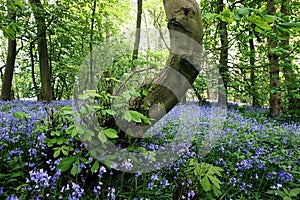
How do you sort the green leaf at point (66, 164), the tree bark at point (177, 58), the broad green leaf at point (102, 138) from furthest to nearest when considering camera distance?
the tree bark at point (177, 58) < the green leaf at point (66, 164) < the broad green leaf at point (102, 138)

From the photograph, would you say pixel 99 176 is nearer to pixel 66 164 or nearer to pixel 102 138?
pixel 66 164

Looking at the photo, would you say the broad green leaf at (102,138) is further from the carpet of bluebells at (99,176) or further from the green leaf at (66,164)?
the green leaf at (66,164)

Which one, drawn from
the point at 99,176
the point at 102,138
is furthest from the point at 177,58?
the point at 99,176

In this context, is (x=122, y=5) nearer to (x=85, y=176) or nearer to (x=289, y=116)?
(x=289, y=116)

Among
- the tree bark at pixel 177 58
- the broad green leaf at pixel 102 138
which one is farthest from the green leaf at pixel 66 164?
the tree bark at pixel 177 58

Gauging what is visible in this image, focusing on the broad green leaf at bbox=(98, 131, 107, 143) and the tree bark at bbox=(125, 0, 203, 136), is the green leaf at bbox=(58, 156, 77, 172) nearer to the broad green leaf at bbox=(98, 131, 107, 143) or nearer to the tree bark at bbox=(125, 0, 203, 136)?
the broad green leaf at bbox=(98, 131, 107, 143)

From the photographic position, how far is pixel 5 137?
2.56 metres

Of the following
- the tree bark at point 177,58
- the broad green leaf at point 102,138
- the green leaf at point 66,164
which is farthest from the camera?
the tree bark at point 177,58

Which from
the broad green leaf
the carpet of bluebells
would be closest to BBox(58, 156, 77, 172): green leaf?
the carpet of bluebells

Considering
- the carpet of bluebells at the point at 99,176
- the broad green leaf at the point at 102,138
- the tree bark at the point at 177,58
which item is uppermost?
the tree bark at the point at 177,58

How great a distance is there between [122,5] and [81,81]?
1688 centimetres

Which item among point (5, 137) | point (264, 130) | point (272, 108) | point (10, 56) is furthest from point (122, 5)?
point (5, 137)

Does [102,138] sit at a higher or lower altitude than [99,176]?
higher

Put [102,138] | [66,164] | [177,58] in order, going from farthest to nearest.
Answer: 1. [177,58]
2. [66,164]
3. [102,138]
